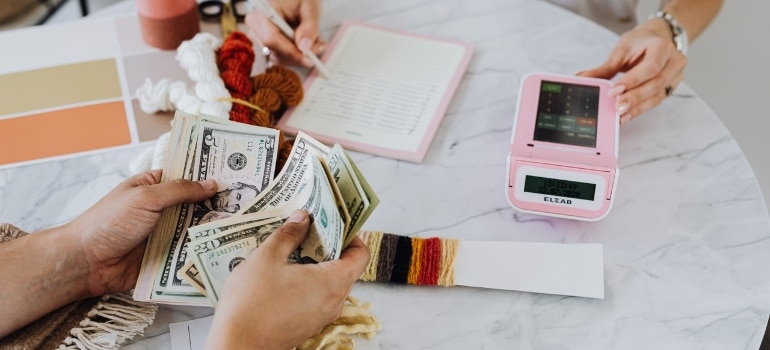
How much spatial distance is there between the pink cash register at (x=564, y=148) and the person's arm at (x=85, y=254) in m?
0.44

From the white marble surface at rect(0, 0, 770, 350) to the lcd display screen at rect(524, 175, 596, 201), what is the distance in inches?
2.1

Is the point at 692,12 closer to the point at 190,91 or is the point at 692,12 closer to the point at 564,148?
the point at 564,148

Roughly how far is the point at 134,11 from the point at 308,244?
2.41 ft

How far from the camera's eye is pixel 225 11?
55.8 inches

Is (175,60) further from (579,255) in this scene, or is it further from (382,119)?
(579,255)

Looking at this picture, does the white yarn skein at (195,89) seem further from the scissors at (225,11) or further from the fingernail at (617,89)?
the fingernail at (617,89)

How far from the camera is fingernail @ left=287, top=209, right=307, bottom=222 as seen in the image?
0.90 m

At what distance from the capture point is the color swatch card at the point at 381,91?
3.96 feet

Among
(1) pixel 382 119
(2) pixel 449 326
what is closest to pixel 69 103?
(1) pixel 382 119

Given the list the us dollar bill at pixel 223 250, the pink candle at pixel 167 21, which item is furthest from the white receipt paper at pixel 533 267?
the pink candle at pixel 167 21

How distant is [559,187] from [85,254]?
0.62 m

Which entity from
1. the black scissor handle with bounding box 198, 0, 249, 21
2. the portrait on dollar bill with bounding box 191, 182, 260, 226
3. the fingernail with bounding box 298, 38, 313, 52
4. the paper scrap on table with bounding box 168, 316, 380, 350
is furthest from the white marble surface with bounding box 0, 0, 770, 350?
the black scissor handle with bounding box 198, 0, 249, 21

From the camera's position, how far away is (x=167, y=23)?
1.31 metres

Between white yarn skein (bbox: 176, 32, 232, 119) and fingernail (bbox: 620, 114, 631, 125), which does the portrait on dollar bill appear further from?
fingernail (bbox: 620, 114, 631, 125)
